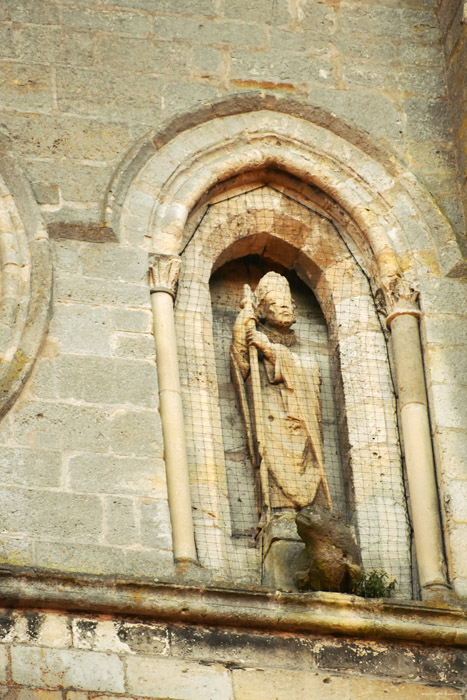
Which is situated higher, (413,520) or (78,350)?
(78,350)

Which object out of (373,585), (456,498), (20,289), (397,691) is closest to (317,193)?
(20,289)

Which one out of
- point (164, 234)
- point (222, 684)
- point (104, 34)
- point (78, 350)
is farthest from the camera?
point (104, 34)

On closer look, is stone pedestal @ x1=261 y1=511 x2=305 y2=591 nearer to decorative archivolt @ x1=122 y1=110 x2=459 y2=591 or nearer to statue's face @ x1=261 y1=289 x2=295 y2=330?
decorative archivolt @ x1=122 y1=110 x2=459 y2=591

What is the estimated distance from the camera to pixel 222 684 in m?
8.47

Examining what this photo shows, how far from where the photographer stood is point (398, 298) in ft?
33.5

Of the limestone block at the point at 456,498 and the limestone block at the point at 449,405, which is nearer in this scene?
the limestone block at the point at 456,498

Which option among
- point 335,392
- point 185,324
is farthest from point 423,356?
point 185,324

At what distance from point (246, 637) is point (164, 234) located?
2504 millimetres

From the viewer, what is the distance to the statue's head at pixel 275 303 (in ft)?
33.9

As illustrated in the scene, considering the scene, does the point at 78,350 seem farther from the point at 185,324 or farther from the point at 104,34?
the point at 104,34

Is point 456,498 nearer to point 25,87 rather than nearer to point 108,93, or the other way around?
point 108,93

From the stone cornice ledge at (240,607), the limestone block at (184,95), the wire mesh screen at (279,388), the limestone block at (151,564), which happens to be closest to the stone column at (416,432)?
the wire mesh screen at (279,388)

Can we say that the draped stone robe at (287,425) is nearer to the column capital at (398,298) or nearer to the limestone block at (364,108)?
the column capital at (398,298)

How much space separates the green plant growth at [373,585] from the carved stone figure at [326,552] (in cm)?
5
